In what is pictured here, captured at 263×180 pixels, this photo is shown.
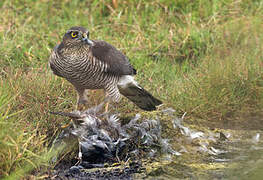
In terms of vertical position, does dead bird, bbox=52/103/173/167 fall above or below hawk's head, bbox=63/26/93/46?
below

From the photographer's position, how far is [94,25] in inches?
333

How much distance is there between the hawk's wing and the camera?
548cm

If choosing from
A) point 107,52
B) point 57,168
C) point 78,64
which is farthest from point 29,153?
point 107,52

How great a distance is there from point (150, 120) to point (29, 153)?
1865 millimetres

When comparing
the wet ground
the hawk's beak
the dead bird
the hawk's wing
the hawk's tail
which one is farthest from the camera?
the hawk's tail

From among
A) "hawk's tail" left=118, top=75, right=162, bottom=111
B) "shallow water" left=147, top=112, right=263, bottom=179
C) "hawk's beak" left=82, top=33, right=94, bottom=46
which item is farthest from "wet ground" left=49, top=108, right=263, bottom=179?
"hawk's beak" left=82, top=33, right=94, bottom=46

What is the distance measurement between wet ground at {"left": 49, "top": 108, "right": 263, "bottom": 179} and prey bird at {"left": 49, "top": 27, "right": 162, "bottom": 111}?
0.35 meters

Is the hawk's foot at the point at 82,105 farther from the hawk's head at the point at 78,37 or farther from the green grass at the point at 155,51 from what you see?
the hawk's head at the point at 78,37

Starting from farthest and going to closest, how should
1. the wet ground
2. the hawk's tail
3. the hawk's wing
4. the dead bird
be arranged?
the hawk's tail → the hawk's wing → the dead bird → the wet ground

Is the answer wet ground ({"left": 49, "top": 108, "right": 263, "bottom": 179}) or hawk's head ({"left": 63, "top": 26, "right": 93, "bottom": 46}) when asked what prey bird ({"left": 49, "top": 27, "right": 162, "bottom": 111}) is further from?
wet ground ({"left": 49, "top": 108, "right": 263, "bottom": 179})

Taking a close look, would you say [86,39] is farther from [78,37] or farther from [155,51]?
[155,51]

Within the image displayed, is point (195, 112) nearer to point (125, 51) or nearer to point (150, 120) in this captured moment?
point (150, 120)

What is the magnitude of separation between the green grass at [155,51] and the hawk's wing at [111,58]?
0.52 metres

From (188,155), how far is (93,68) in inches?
53.6
